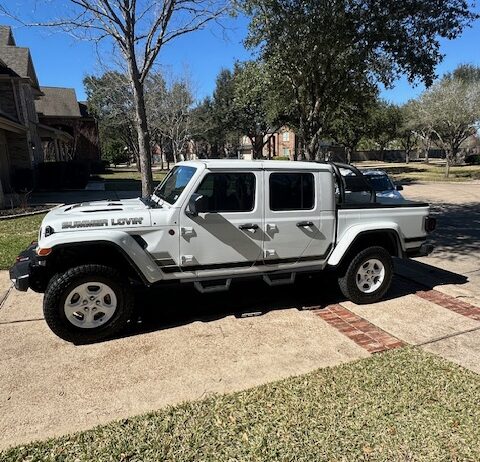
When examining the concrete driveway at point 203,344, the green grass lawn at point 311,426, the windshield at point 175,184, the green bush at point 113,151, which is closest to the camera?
the green grass lawn at point 311,426

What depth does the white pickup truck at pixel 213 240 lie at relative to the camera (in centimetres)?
384

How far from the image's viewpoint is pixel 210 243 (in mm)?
4223

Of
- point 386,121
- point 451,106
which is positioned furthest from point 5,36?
point 386,121

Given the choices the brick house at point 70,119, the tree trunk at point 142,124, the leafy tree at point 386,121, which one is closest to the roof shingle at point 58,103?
the brick house at point 70,119

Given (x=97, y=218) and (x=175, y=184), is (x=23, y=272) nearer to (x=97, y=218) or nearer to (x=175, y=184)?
(x=97, y=218)

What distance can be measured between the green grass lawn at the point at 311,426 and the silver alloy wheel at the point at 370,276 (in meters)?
1.70

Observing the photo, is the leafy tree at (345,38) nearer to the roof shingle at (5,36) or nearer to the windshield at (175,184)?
the windshield at (175,184)

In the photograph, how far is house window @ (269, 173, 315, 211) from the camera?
14.5ft

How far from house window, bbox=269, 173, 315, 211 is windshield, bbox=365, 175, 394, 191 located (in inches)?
254

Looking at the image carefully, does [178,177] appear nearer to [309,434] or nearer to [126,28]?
[309,434]

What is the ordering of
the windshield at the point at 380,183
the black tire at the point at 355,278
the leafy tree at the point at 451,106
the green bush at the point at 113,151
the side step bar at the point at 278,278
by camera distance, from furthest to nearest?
the green bush at the point at 113,151 → the leafy tree at the point at 451,106 → the windshield at the point at 380,183 → the black tire at the point at 355,278 → the side step bar at the point at 278,278

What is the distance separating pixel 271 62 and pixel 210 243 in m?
8.72

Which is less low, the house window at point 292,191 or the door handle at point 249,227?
the house window at point 292,191

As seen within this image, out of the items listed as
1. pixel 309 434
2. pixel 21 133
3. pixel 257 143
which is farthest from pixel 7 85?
pixel 257 143
